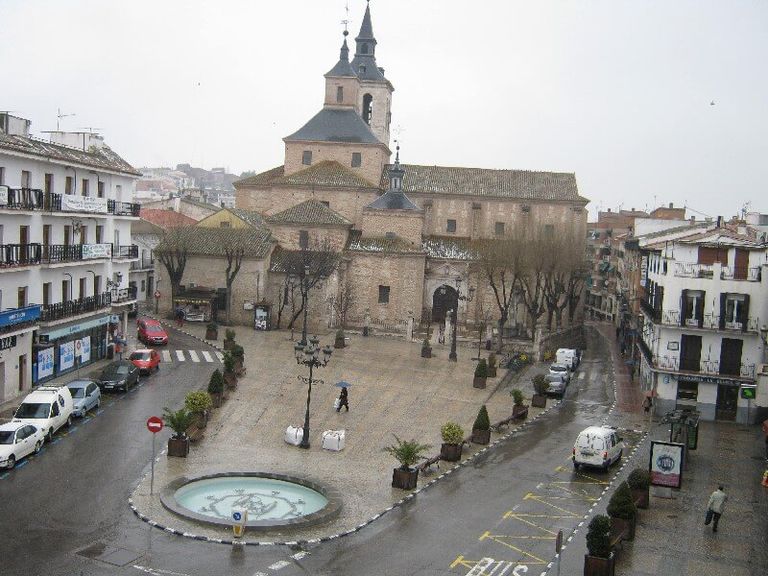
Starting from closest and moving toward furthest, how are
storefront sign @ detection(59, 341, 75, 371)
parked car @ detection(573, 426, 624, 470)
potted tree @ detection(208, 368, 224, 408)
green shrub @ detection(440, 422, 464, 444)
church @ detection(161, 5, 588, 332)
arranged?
parked car @ detection(573, 426, 624, 470), green shrub @ detection(440, 422, 464, 444), potted tree @ detection(208, 368, 224, 408), storefront sign @ detection(59, 341, 75, 371), church @ detection(161, 5, 588, 332)

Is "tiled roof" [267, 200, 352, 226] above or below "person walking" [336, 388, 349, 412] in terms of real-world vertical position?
above

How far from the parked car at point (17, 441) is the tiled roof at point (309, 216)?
35.7 meters

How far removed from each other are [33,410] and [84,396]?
3.50 m

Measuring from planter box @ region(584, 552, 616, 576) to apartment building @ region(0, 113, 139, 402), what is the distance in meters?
22.3

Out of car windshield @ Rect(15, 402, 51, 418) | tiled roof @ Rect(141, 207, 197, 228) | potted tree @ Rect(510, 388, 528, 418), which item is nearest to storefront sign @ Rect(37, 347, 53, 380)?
car windshield @ Rect(15, 402, 51, 418)

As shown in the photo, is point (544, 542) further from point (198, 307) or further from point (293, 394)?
point (198, 307)

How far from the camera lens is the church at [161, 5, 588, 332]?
59250 mm

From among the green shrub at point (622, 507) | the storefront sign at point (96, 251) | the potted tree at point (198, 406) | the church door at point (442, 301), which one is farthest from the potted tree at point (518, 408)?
the church door at point (442, 301)

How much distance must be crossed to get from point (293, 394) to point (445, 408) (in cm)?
653

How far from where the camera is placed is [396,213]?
62.3 metres

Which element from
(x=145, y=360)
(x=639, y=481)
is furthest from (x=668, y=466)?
(x=145, y=360)

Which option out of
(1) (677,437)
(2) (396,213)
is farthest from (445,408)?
(2) (396,213)

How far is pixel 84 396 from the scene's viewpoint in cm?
3147

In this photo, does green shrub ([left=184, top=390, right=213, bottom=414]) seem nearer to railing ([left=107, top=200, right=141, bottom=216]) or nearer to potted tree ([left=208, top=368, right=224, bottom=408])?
potted tree ([left=208, top=368, right=224, bottom=408])
